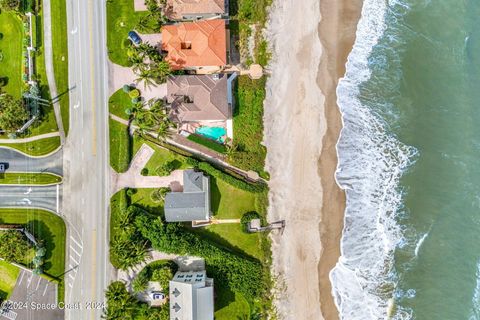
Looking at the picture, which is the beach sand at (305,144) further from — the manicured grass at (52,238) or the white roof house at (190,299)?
the manicured grass at (52,238)

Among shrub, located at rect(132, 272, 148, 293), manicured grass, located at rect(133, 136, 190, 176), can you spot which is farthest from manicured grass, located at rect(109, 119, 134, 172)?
shrub, located at rect(132, 272, 148, 293)

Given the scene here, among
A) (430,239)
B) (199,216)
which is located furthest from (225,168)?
(430,239)

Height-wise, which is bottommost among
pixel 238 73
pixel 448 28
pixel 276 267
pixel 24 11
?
pixel 276 267

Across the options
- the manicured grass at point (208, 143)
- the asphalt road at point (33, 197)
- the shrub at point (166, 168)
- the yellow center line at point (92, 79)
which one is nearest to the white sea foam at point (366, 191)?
the manicured grass at point (208, 143)

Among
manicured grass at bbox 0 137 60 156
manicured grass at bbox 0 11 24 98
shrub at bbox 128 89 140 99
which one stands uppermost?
manicured grass at bbox 0 11 24 98

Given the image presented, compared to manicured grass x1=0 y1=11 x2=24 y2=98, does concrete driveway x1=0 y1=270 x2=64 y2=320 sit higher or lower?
lower

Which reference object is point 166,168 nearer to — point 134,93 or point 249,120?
point 134,93

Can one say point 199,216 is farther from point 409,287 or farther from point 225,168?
point 409,287

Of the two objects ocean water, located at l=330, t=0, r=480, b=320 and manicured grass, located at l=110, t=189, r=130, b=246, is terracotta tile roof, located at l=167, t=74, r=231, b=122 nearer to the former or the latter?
manicured grass, located at l=110, t=189, r=130, b=246
